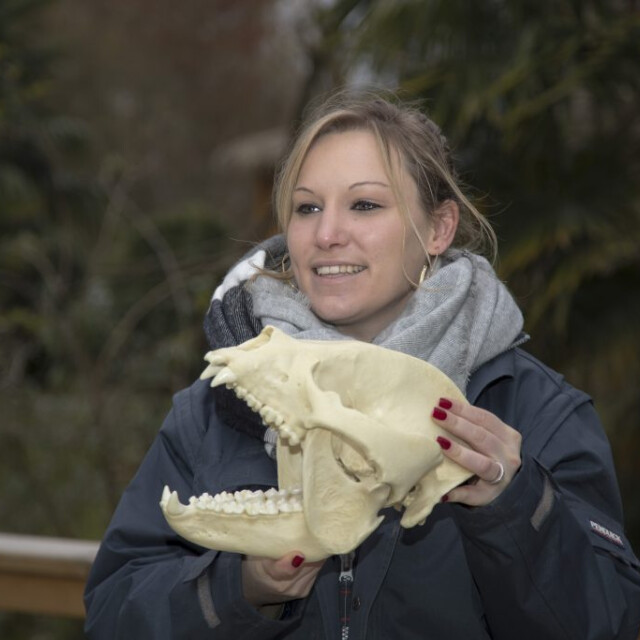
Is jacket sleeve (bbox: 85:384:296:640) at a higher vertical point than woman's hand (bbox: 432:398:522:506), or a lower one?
lower

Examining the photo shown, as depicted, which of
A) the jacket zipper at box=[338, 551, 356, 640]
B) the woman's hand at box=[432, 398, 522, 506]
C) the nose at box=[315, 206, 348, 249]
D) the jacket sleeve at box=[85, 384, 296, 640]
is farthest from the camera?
the nose at box=[315, 206, 348, 249]

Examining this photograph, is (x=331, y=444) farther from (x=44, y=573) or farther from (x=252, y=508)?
(x=44, y=573)

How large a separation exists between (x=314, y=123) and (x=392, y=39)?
7.25ft

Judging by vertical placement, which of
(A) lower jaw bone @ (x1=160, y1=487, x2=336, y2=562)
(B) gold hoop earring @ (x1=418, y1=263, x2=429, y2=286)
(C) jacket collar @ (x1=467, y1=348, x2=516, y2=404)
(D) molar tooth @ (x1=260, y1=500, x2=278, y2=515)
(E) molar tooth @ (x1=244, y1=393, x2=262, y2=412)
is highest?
(B) gold hoop earring @ (x1=418, y1=263, x2=429, y2=286)

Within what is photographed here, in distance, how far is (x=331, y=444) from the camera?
61.6 inches

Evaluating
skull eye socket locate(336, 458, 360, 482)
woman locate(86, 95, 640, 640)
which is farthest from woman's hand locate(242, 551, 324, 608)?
skull eye socket locate(336, 458, 360, 482)

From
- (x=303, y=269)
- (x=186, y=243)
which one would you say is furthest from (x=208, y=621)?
(x=186, y=243)

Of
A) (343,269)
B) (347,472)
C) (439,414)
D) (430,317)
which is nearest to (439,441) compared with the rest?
(439,414)

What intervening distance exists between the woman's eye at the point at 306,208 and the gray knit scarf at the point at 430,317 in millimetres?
152

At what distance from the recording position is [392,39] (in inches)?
161

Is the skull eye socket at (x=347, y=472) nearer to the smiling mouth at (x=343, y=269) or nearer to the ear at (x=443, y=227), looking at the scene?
the smiling mouth at (x=343, y=269)

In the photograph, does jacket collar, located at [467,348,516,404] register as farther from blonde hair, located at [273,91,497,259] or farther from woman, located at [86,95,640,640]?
blonde hair, located at [273,91,497,259]

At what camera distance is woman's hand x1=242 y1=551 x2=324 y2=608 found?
5.15 feet

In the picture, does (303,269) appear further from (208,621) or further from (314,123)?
(208,621)
